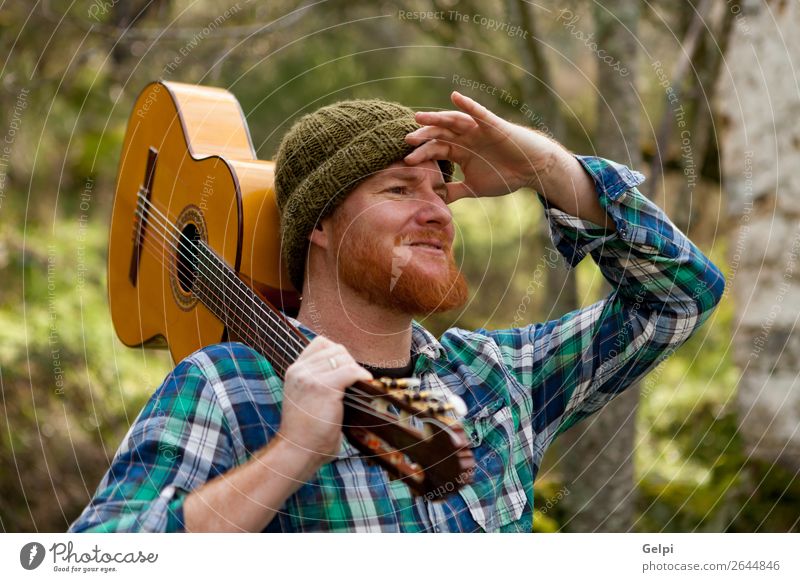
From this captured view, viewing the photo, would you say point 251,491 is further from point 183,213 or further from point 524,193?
point 524,193

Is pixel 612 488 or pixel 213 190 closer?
pixel 213 190

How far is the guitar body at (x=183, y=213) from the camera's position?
7.06 ft

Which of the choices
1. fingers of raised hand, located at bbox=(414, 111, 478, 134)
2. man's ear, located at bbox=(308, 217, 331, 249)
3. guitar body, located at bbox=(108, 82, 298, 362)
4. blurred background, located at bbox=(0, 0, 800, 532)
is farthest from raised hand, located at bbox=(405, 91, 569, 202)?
blurred background, located at bbox=(0, 0, 800, 532)

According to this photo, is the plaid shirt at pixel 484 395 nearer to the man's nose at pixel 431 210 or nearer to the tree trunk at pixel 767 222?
the man's nose at pixel 431 210

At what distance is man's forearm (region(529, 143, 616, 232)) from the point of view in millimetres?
2137

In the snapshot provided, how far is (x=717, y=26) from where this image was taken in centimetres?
454

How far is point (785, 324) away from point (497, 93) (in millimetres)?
1503

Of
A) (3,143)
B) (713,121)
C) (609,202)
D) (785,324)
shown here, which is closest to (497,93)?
(713,121)

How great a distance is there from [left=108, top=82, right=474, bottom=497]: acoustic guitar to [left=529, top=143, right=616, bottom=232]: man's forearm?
57 cm

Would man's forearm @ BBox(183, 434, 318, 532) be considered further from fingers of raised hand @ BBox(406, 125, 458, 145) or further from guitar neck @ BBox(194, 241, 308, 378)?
fingers of raised hand @ BBox(406, 125, 458, 145)

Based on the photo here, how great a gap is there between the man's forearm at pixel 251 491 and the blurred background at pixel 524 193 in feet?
5.08

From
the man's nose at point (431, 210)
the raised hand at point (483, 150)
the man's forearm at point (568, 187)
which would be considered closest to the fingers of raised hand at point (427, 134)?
the raised hand at point (483, 150)

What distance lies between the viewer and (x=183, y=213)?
2.28 meters
